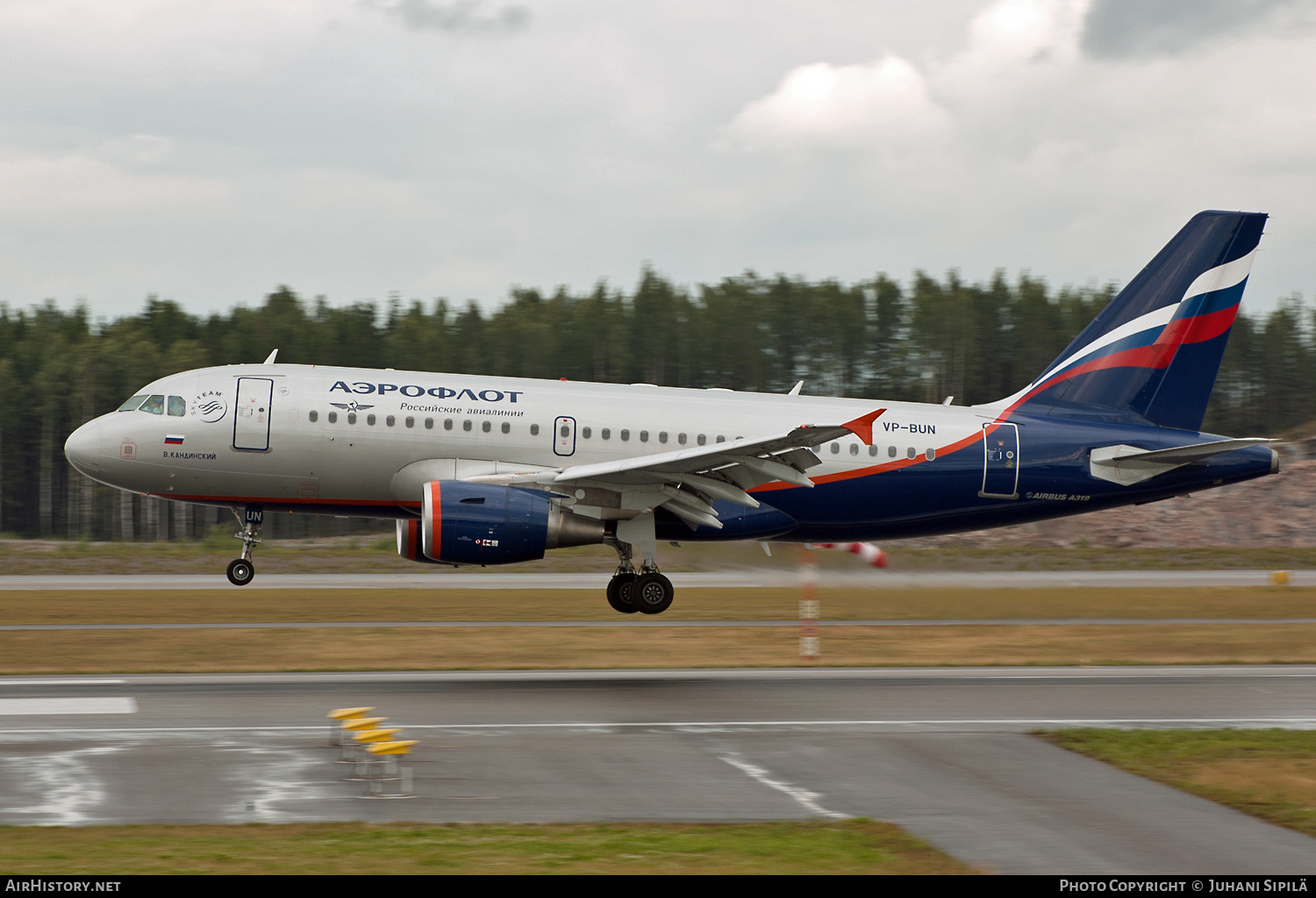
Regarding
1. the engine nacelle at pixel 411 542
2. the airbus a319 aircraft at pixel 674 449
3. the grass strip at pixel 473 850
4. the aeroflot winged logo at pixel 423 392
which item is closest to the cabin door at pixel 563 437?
the airbus a319 aircraft at pixel 674 449

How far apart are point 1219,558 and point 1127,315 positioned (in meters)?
31.4

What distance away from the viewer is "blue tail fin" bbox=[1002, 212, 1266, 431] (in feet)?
93.8

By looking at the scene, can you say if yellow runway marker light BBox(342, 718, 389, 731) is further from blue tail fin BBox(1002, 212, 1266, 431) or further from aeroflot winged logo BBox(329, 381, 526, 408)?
blue tail fin BBox(1002, 212, 1266, 431)

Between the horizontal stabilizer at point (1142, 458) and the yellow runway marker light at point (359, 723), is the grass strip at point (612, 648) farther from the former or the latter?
the yellow runway marker light at point (359, 723)

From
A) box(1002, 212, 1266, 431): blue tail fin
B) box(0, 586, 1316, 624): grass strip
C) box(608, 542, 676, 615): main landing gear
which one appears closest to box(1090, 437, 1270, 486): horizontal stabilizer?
box(1002, 212, 1266, 431): blue tail fin

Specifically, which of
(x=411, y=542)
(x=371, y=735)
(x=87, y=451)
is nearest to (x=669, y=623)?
(x=411, y=542)

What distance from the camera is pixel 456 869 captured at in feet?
33.9

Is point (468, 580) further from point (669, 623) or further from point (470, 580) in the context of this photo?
point (669, 623)

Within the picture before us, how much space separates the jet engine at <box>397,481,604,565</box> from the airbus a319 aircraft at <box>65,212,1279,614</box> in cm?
4

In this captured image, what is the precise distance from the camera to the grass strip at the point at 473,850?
10359mm

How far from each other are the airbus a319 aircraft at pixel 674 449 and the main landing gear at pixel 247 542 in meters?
0.05

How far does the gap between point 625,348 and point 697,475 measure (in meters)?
63.7

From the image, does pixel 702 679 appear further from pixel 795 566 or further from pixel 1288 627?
→ pixel 1288 627

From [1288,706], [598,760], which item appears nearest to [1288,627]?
[1288,706]
